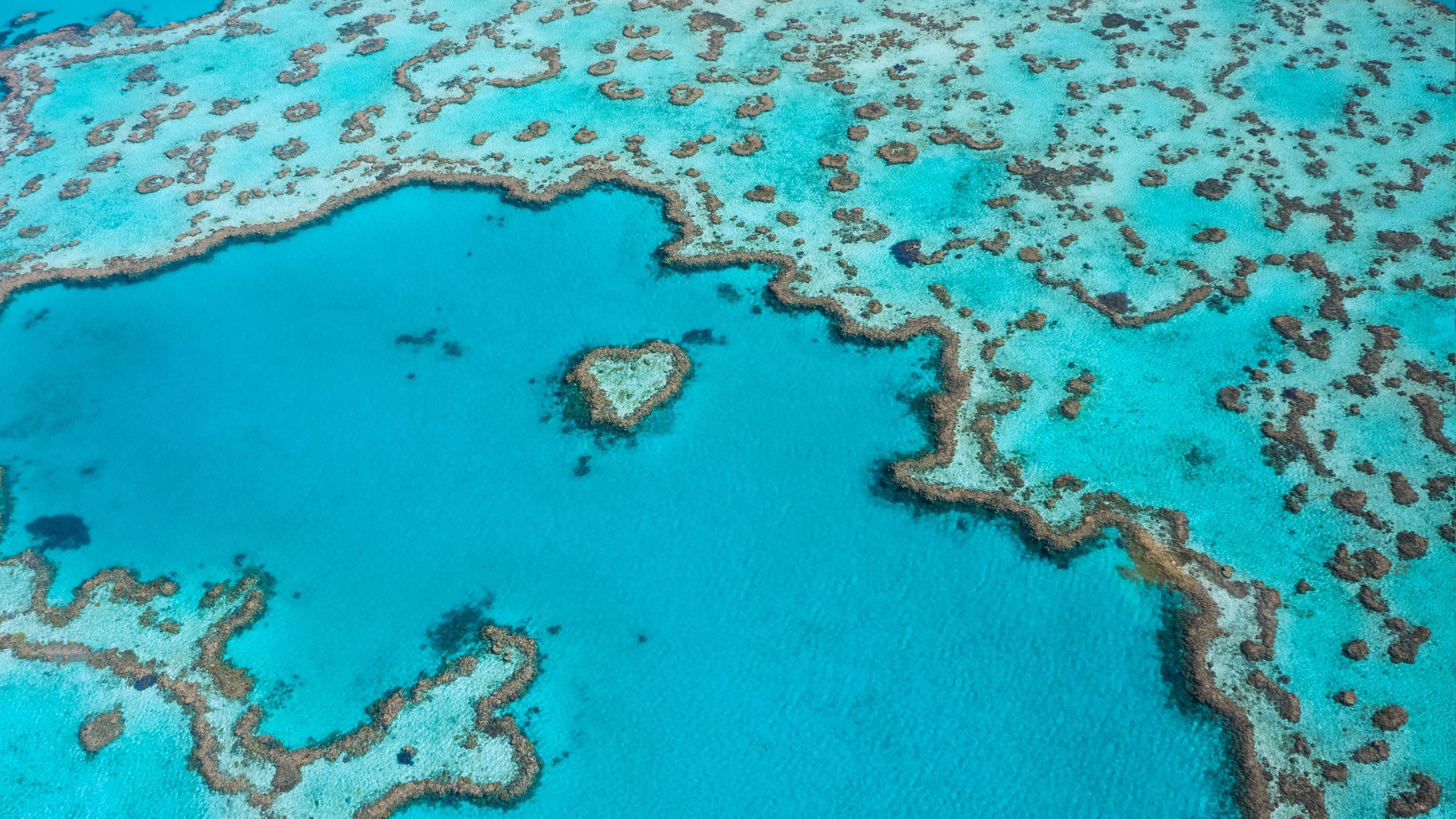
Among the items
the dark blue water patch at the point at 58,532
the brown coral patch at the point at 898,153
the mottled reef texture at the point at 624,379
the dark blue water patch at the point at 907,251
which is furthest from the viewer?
the brown coral patch at the point at 898,153

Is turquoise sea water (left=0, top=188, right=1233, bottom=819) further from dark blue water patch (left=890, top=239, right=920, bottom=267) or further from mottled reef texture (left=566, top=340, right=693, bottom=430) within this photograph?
dark blue water patch (left=890, top=239, right=920, bottom=267)

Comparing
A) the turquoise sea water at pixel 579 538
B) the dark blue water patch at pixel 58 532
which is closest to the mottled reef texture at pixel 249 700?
the turquoise sea water at pixel 579 538

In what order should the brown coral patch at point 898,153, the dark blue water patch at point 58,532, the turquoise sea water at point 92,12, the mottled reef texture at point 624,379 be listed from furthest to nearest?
the turquoise sea water at point 92,12 < the brown coral patch at point 898,153 < the mottled reef texture at point 624,379 < the dark blue water patch at point 58,532

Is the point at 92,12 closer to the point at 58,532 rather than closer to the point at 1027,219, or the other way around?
the point at 58,532

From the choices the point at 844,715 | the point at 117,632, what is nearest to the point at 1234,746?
the point at 844,715

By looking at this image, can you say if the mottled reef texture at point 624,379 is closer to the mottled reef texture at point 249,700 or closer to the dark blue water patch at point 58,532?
the mottled reef texture at point 249,700

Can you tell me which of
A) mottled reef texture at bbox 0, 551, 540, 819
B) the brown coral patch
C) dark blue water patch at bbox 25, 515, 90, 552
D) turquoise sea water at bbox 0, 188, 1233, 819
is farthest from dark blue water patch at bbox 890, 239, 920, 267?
dark blue water patch at bbox 25, 515, 90, 552

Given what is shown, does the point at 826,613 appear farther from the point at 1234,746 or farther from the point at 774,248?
the point at 774,248
